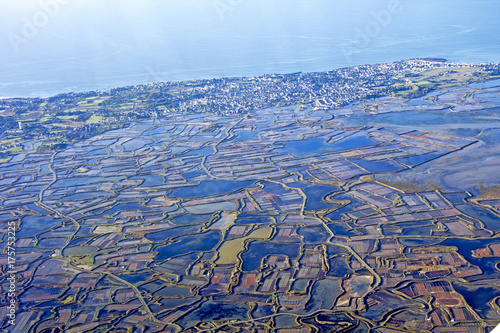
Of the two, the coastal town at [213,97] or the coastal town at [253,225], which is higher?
the coastal town at [253,225]

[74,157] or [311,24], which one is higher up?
[74,157]

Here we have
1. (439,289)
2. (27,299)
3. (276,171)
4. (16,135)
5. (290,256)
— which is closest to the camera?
(439,289)

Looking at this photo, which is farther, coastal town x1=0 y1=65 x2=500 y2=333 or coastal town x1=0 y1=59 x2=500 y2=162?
coastal town x1=0 y1=59 x2=500 y2=162

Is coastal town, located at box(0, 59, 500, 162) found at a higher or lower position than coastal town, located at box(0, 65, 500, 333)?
lower

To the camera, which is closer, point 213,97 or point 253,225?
point 253,225

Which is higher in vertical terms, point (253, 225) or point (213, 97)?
point (253, 225)

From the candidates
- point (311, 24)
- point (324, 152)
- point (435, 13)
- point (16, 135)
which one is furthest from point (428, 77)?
point (435, 13)

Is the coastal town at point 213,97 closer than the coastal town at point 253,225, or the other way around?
the coastal town at point 253,225

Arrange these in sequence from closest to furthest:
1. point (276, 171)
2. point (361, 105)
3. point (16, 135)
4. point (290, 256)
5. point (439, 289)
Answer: point (439, 289) < point (290, 256) < point (276, 171) < point (16, 135) < point (361, 105)

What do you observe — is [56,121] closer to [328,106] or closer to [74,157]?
[74,157]

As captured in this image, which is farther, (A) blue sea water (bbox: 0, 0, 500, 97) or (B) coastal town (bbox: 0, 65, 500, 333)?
(A) blue sea water (bbox: 0, 0, 500, 97)

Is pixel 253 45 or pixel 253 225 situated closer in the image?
pixel 253 225
